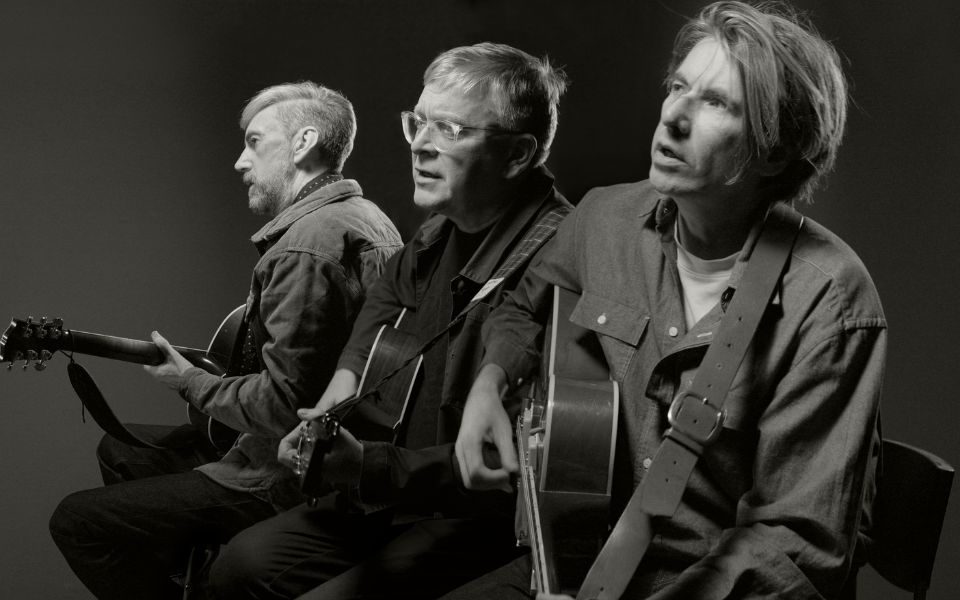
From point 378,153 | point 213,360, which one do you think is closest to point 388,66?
point 378,153

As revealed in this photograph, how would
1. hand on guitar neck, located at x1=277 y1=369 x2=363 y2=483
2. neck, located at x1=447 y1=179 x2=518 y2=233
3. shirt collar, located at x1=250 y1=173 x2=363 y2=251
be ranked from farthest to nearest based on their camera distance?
shirt collar, located at x1=250 y1=173 x2=363 y2=251
neck, located at x1=447 y1=179 x2=518 y2=233
hand on guitar neck, located at x1=277 y1=369 x2=363 y2=483

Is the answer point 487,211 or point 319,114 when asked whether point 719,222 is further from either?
point 319,114

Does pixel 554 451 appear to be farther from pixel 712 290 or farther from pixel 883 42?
pixel 883 42

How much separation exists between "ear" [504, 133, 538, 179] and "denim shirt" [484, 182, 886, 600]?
65cm

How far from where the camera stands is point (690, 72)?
5.32 feet

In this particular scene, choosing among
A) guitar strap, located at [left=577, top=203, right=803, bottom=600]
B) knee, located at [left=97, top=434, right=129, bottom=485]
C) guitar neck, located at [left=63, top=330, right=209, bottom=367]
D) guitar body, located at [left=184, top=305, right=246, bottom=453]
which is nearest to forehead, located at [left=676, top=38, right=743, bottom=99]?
guitar strap, located at [left=577, top=203, right=803, bottom=600]

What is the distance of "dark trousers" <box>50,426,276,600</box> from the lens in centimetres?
263

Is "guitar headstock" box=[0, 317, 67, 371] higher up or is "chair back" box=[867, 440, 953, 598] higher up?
"guitar headstock" box=[0, 317, 67, 371]

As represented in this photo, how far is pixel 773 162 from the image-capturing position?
164 cm

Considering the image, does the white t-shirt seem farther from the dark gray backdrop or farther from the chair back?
the dark gray backdrop

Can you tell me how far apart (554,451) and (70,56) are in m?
A: 3.12

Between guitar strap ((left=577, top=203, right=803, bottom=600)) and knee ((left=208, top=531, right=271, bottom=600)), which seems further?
knee ((left=208, top=531, right=271, bottom=600))

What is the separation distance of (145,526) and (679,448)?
1.71 m

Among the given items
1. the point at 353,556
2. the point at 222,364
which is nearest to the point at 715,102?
the point at 353,556
